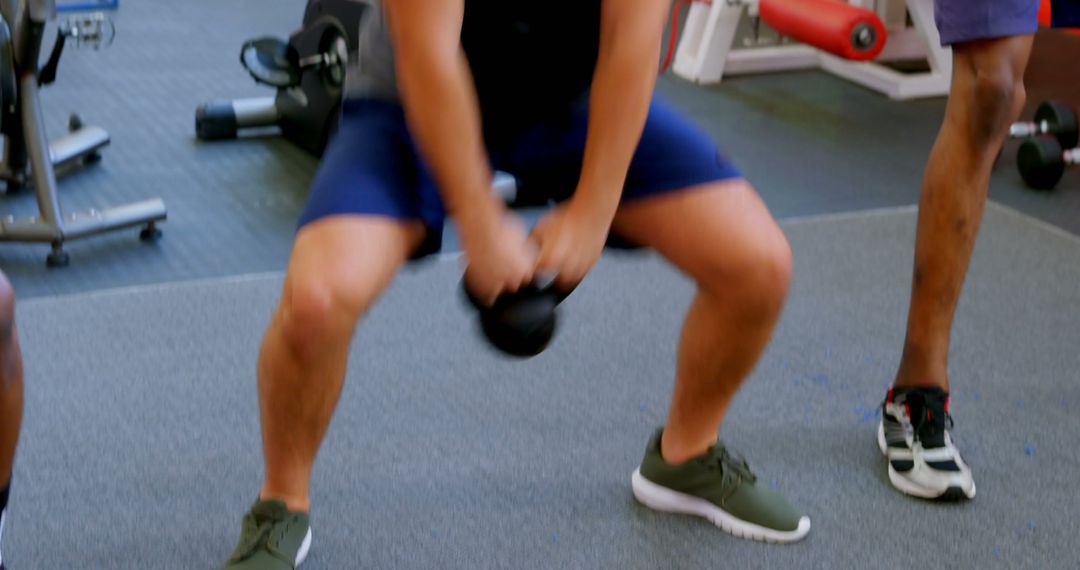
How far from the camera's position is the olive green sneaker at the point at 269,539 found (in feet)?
4.78

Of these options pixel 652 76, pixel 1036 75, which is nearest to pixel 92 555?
pixel 652 76

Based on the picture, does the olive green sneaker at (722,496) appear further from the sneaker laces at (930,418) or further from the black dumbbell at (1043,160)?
the black dumbbell at (1043,160)

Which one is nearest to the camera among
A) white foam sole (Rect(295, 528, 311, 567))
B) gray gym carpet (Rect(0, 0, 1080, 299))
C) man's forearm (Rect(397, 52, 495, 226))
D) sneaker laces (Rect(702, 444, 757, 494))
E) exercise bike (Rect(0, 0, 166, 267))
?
man's forearm (Rect(397, 52, 495, 226))

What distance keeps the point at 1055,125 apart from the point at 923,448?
1725 mm

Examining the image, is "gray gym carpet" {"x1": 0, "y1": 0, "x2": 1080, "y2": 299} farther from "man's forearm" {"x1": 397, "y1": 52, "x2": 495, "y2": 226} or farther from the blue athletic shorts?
"man's forearm" {"x1": 397, "y1": 52, "x2": 495, "y2": 226}

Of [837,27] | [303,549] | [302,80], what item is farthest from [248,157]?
[303,549]

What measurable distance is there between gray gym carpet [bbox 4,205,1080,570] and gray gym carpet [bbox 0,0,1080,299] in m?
0.28

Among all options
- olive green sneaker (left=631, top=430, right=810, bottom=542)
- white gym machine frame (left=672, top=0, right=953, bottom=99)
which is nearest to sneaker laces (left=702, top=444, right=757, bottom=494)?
olive green sneaker (left=631, top=430, right=810, bottom=542)

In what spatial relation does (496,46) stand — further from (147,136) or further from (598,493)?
(147,136)

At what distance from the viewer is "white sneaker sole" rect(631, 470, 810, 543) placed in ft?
5.31

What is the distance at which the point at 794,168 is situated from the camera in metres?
3.32

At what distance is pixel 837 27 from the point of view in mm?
3631

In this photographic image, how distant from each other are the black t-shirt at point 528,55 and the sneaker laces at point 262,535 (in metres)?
0.53

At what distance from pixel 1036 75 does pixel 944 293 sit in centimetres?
190
